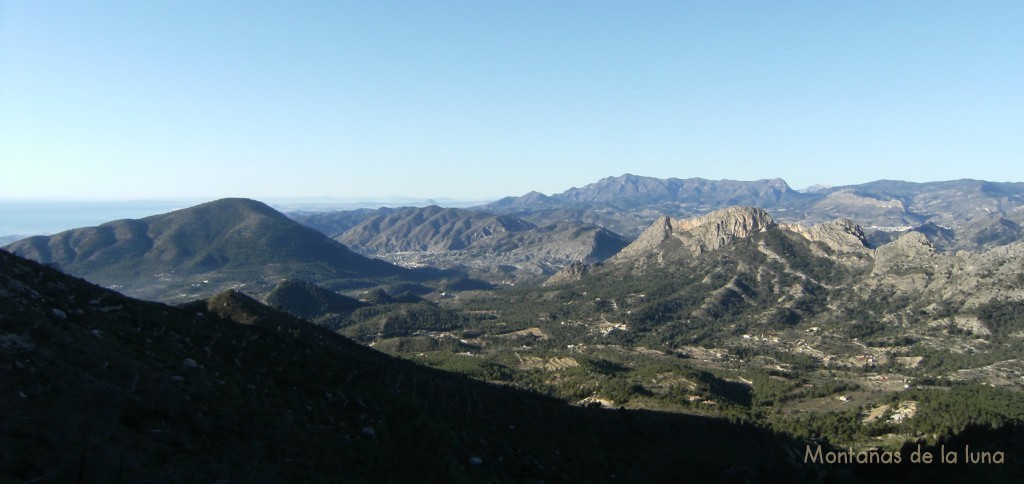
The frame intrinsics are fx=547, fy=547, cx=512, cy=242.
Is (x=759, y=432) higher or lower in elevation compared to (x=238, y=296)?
lower

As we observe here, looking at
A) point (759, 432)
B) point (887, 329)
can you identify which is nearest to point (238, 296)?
point (759, 432)

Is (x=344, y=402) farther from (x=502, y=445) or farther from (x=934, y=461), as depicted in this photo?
(x=934, y=461)

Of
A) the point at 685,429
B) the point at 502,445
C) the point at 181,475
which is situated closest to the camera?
the point at 181,475

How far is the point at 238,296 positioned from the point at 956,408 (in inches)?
4670

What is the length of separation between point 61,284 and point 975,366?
18689 cm

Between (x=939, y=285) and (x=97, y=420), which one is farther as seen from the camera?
(x=939, y=285)

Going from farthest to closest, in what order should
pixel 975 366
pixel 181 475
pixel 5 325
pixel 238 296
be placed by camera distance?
pixel 975 366, pixel 238 296, pixel 5 325, pixel 181 475

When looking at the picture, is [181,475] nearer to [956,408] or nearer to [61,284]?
[61,284]

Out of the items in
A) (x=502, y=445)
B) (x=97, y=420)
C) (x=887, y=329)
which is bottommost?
(x=887, y=329)

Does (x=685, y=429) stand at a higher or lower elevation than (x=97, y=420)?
lower

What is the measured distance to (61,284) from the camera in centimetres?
4412

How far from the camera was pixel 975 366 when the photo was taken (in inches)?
5591

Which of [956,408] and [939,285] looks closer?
[956,408]

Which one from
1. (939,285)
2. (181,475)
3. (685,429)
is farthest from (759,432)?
(939,285)
